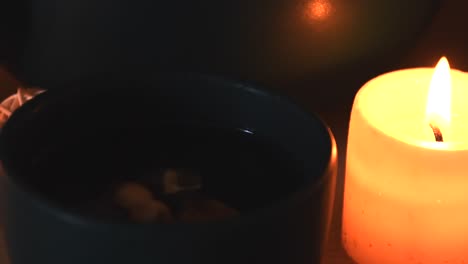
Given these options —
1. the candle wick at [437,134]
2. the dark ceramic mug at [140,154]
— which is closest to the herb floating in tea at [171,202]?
the dark ceramic mug at [140,154]

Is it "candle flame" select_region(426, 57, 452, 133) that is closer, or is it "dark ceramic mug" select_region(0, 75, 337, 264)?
"dark ceramic mug" select_region(0, 75, 337, 264)

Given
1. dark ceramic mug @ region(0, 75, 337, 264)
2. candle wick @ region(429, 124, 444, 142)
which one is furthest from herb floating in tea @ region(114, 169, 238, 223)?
candle wick @ region(429, 124, 444, 142)

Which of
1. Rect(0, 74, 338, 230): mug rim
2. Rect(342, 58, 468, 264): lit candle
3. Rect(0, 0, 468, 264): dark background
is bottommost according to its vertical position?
Rect(342, 58, 468, 264): lit candle

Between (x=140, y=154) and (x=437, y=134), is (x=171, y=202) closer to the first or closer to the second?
(x=140, y=154)

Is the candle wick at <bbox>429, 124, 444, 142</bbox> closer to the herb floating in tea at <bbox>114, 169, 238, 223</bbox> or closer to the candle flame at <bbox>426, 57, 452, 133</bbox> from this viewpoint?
the candle flame at <bbox>426, 57, 452, 133</bbox>

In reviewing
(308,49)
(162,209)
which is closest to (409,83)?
(308,49)

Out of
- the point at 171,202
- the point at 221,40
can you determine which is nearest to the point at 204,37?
the point at 221,40

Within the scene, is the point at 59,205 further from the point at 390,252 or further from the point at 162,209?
the point at 390,252

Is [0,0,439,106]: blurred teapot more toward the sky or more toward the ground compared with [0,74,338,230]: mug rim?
more toward the sky
